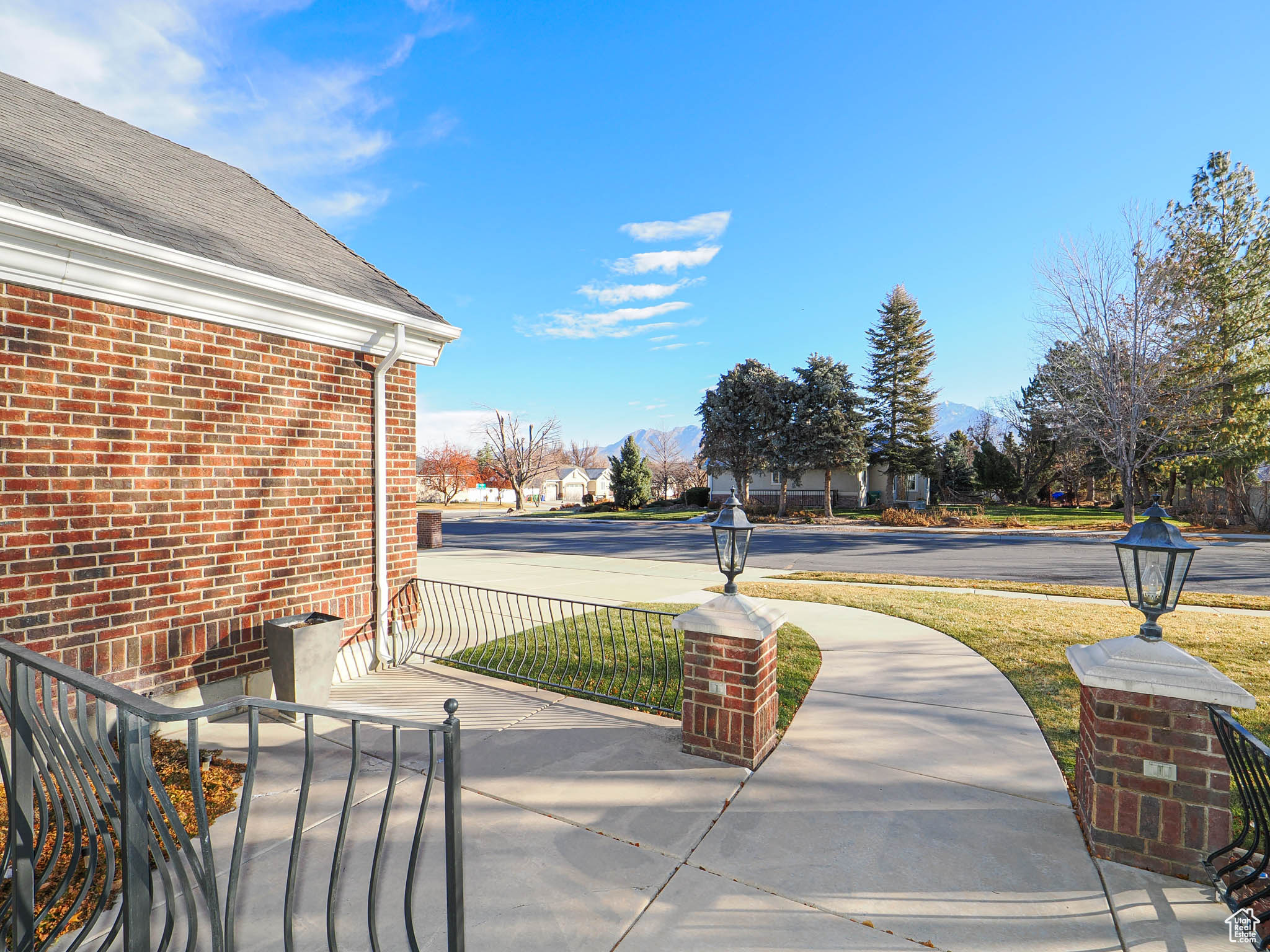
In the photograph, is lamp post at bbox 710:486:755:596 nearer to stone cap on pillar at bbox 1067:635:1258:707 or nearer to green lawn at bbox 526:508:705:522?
stone cap on pillar at bbox 1067:635:1258:707

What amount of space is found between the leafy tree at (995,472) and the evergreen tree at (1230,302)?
651 inches

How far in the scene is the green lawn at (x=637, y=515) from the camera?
31.3m

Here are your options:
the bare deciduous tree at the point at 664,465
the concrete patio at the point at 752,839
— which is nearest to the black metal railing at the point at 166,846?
the concrete patio at the point at 752,839

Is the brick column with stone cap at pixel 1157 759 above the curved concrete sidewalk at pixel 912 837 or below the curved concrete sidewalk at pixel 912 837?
above

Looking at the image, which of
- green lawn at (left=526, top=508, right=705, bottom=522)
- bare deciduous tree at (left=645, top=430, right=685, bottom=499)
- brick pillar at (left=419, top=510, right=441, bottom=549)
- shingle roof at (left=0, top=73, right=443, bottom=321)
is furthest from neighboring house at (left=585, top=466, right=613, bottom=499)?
shingle roof at (left=0, top=73, right=443, bottom=321)

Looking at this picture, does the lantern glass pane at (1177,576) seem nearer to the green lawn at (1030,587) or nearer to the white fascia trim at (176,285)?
the white fascia trim at (176,285)

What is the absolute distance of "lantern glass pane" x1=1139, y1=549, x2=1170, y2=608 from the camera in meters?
2.91

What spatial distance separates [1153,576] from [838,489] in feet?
108

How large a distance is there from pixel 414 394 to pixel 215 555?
2.55m

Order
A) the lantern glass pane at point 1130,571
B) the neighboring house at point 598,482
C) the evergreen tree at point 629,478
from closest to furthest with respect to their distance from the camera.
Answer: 1. the lantern glass pane at point 1130,571
2. the evergreen tree at point 629,478
3. the neighboring house at point 598,482

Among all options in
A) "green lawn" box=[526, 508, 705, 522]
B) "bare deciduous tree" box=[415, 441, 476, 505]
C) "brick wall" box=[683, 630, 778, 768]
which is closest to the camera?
"brick wall" box=[683, 630, 778, 768]

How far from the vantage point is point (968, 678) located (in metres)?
5.54

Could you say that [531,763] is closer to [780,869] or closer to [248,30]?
[780,869]

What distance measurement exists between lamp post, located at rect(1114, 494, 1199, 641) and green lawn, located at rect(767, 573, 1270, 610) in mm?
Answer: 7853
